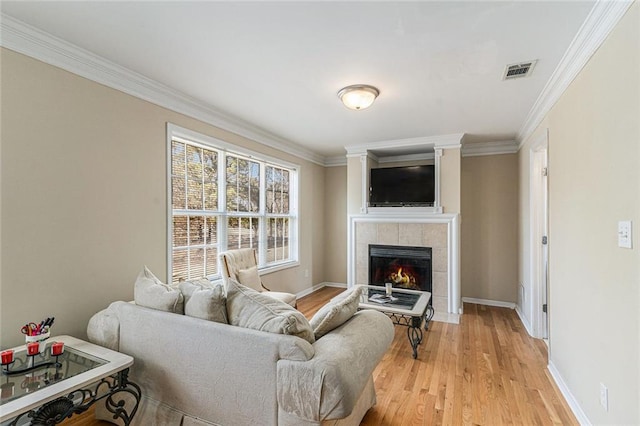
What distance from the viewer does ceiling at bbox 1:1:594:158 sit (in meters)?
1.71

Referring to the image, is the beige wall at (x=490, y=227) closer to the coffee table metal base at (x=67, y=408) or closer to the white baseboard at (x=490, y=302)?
the white baseboard at (x=490, y=302)

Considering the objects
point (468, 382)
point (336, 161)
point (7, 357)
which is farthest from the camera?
point (336, 161)

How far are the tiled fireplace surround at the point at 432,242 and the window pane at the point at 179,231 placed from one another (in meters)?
2.65

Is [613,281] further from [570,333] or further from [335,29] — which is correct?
[335,29]

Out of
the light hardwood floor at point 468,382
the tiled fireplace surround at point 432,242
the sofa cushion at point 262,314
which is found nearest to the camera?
the sofa cushion at point 262,314

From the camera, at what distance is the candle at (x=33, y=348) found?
1.64 meters

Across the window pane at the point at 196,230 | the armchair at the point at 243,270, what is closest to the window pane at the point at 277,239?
the armchair at the point at 243,270

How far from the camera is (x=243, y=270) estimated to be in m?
3.45

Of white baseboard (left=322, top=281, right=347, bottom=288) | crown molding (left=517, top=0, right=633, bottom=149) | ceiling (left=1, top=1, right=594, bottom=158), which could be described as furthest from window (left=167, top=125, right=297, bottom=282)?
crown molding (left=517, top=0, right=633, bottom=149)

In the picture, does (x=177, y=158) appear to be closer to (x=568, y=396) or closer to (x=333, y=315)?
(x=333, y=315)

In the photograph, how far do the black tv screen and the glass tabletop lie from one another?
3.90 meters

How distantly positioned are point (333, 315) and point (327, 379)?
0.45 metres

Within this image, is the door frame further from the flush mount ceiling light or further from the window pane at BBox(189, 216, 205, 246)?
the window pane at BBox(189, 216, 205, 246)

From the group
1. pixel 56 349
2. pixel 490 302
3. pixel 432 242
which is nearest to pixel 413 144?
pixel 432 242
